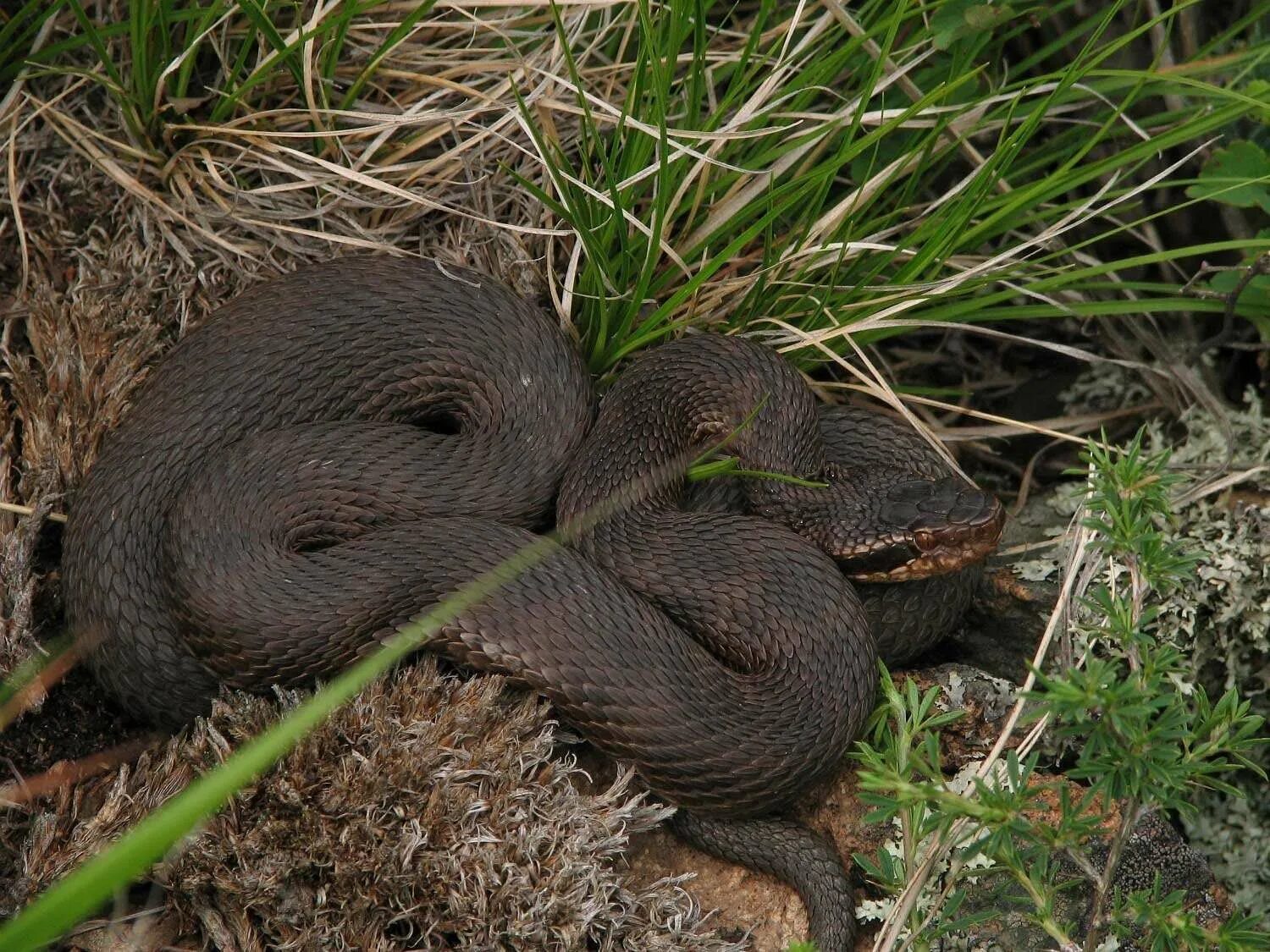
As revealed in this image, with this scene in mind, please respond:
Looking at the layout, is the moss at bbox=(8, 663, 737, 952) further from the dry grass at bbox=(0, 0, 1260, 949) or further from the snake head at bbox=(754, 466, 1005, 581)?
the snake head at bbox=(754, 466, 1005, 581)

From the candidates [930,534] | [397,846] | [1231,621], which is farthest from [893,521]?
[397,846]

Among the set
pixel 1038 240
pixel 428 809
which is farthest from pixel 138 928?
pixel 1038 240

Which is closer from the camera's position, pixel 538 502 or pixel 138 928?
pixel 138 928

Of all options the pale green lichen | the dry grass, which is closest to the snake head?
the dry grass

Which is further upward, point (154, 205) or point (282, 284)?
point (154, 205)

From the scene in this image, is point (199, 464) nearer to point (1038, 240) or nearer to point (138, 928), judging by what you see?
point (138, 928)

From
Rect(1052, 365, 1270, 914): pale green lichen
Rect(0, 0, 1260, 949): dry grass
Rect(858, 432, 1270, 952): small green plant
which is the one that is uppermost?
Rect(0, 0, 1260, 949): dry grass

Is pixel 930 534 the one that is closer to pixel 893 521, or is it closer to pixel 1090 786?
pixel 893 521

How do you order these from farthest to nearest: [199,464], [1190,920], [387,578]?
1. [199,464]
2. [387,578]
3. [1190,920]
